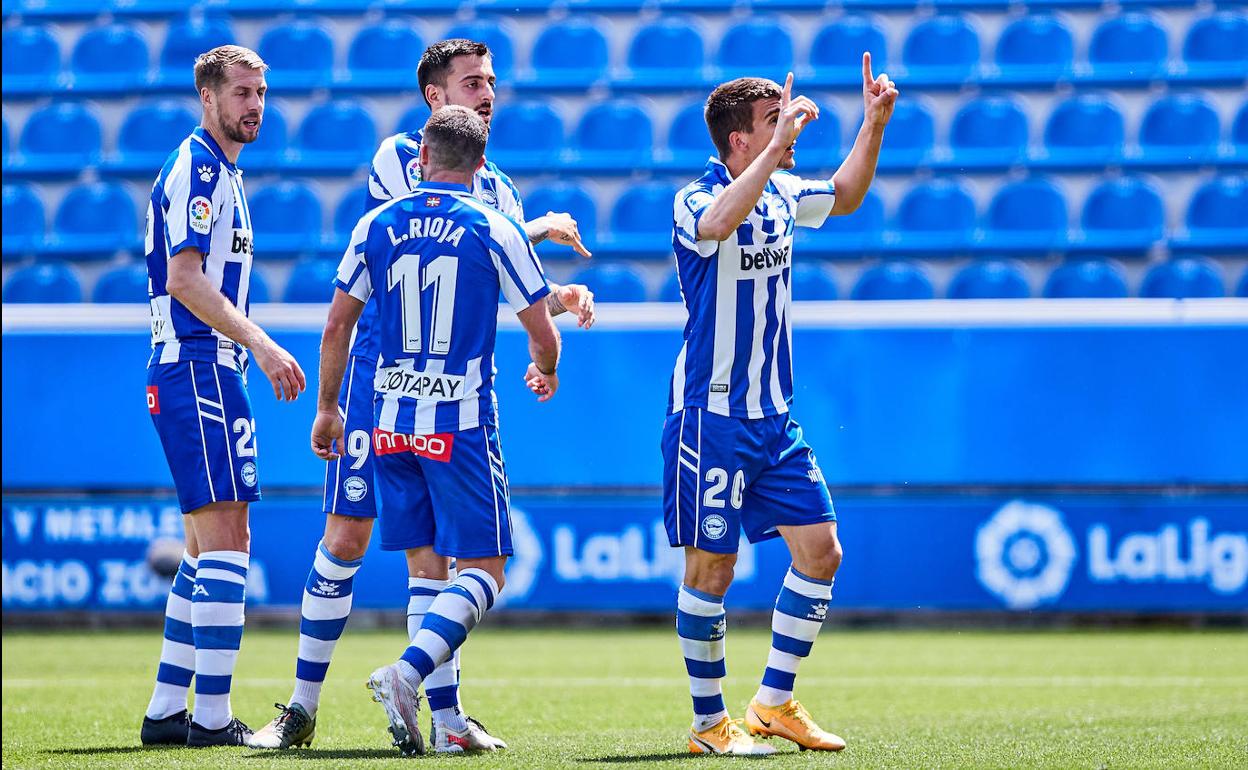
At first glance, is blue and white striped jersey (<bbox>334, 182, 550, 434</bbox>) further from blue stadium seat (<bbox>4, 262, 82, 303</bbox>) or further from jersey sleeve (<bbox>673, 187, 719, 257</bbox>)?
blue stadium seat (<bbox>4, 262, 82, 303</bbox>)

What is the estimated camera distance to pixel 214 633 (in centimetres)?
474

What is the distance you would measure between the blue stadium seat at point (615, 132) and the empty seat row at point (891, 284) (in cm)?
110

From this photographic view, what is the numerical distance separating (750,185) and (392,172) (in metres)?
1.22

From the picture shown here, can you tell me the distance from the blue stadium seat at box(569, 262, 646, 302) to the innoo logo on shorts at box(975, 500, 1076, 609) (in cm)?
280

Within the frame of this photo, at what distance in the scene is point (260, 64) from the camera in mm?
4891

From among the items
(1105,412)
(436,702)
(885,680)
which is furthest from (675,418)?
(1105,412)

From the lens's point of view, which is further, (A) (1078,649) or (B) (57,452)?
(B) (57,452)

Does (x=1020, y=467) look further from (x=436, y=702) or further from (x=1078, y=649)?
(x=436, y=702)

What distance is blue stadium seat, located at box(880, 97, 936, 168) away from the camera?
11.1 metres

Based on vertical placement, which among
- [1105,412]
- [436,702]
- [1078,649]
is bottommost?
[1078,649]

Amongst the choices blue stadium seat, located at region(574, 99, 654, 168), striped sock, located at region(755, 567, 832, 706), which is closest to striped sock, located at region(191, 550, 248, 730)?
striped sock, located at region(755, 567, 832, 706)

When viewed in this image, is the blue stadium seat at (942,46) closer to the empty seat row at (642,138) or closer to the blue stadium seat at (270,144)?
the empty seat row at (642,138)

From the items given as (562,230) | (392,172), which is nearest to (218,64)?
(392,172)

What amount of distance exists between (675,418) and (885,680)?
2.73 meters
